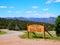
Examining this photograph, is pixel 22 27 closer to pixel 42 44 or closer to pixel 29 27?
pixel 29 27

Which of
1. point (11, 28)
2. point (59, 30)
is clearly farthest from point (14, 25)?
point (59, 30)

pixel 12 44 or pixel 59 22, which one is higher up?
pixel 59 22

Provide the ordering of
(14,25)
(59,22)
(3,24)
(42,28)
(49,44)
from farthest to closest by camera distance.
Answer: (3,24) < (14,25) < (59,22) < (42,28) < (49,44)

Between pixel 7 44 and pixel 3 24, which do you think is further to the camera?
pixel 3 24

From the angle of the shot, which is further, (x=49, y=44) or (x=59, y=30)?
(x=59, y=30)

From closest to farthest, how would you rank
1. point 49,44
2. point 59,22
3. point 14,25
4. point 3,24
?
point 49,44, point 59,22, point 14,25, point 3,24

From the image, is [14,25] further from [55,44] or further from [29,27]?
[55,44]

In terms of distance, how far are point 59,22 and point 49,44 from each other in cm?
743

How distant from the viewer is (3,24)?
51.5 meters

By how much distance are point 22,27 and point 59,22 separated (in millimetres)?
22388

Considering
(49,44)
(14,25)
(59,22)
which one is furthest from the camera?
(14,25)

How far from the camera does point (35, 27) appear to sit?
22.3 m

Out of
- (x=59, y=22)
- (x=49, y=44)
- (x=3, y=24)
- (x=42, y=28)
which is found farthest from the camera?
(x=3, y=24)

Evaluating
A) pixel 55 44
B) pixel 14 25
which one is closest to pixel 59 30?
pixel 55 44
